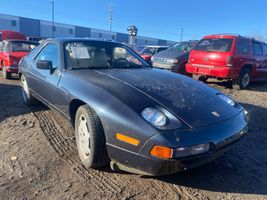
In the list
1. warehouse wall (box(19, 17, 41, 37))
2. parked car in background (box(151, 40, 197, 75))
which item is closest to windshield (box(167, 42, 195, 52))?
parked car in background (box(151, 40, 197, 75))

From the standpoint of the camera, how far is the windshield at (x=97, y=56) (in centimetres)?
391

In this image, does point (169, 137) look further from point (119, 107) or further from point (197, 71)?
point (197, 71)

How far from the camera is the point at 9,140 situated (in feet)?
12.9

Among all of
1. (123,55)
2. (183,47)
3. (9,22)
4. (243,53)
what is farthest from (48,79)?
(9,22)

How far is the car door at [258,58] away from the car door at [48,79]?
7.05 metres

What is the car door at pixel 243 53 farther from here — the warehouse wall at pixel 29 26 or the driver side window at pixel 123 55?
the warehouse wall at pixel 29 26

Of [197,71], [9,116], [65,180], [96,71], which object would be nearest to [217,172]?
[65,180]

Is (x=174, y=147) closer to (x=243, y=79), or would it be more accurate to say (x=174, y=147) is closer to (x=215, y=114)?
(x=215, y=114)

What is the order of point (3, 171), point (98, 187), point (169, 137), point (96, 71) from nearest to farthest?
point (169, 137)
point (98, 187)
point (3, 171)
point (96, 71)

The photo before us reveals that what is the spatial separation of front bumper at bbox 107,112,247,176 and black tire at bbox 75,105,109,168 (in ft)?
0.52

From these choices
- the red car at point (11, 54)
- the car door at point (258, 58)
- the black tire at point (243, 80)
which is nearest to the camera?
the black tire at point (243, 80)

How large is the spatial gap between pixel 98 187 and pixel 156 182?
24.3 inches

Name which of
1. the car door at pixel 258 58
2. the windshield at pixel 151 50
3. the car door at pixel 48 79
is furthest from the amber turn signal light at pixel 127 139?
the windshield at pixel 151 50

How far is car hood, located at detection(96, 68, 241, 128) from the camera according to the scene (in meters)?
2.70
